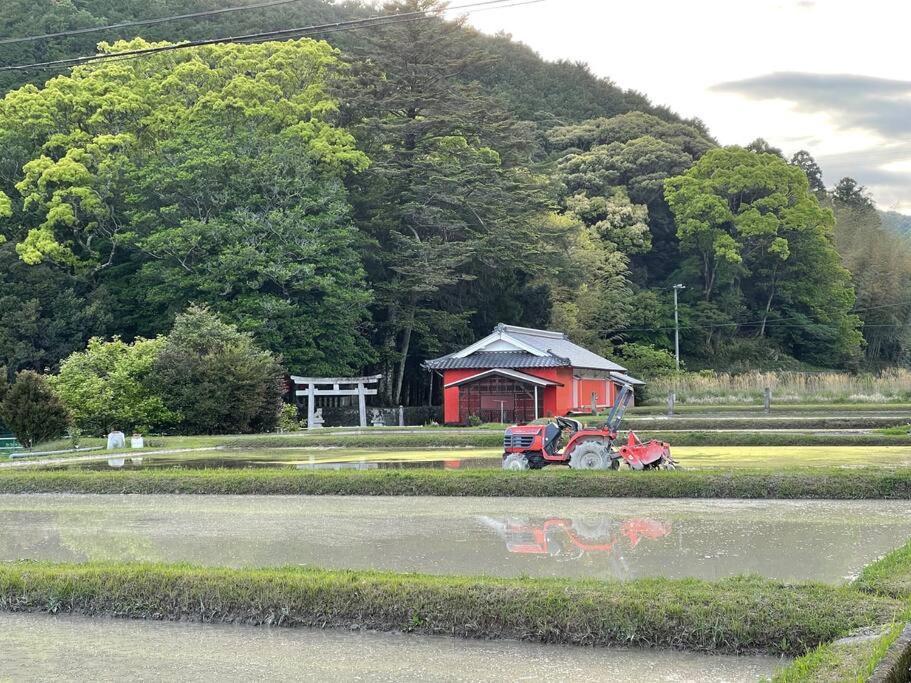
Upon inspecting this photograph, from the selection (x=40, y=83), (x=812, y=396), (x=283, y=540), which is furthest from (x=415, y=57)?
(x=283, y=540)

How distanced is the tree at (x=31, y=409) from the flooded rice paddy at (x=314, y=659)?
1935cm

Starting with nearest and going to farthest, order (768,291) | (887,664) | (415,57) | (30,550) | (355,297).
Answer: (887,664) < (30,550) < (355,297) < (415,57) < (768,291)

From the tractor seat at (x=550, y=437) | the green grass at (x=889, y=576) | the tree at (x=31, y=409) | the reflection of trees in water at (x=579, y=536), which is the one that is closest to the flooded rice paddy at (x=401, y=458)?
the tractor seat at (x=550, y=437)

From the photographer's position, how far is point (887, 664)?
4.63 metres

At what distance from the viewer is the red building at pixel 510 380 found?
133 feet

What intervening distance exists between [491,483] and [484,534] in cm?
411

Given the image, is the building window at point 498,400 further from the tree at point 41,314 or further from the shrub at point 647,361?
the tree at point 41,314

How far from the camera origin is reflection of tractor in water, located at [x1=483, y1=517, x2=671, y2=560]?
9992 mm

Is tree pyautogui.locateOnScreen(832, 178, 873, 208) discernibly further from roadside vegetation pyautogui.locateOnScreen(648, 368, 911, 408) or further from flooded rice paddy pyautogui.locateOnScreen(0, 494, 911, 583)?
flooded rice paddy pyautogui.locateOnScreen(0, 494, 911, 583)

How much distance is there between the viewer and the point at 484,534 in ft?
36.7

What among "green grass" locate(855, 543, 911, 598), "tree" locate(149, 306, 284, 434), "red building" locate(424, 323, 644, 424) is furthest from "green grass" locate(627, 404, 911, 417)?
"green grass" locate(855, 543, 911, 598)

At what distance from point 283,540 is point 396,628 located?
368 centimetres

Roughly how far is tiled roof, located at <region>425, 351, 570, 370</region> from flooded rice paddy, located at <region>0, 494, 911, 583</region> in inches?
1013

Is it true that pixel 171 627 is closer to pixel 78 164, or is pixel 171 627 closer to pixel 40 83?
pixel 78 164
